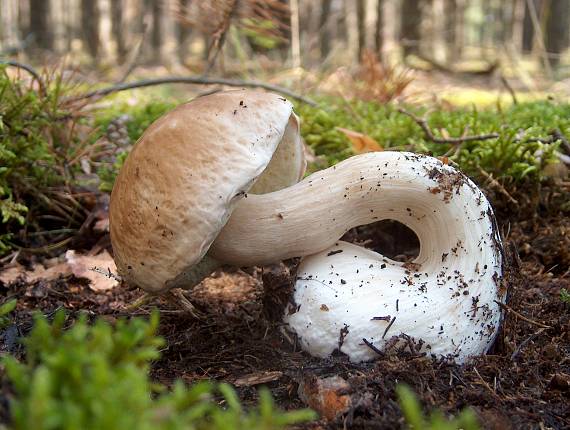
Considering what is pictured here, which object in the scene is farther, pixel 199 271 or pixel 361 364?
pixel 199 271

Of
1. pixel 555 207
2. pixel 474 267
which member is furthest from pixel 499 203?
pixel 474 267

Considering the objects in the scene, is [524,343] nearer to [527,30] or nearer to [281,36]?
[281,36]

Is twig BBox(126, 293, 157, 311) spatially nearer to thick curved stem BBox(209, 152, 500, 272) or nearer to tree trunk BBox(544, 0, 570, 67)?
thick curved stem BBox(209, 152, 500, 272)

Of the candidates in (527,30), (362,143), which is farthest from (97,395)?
(527,30)

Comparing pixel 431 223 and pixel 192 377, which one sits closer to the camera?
pixel 192 377

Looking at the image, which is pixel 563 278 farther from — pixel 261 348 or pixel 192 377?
pixel 192 377
